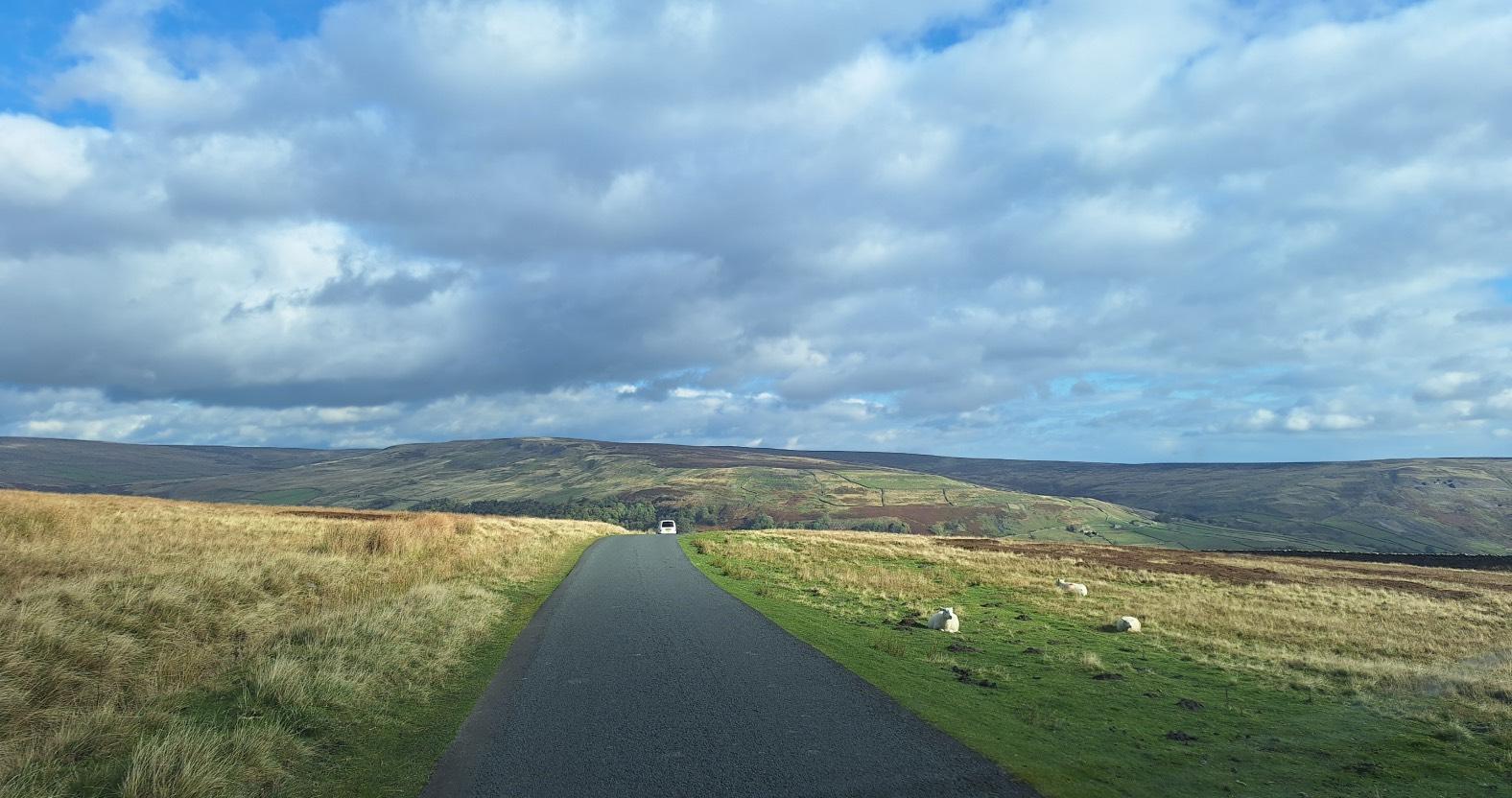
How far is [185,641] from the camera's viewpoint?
1198 cm

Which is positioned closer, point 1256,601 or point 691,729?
point 691,729

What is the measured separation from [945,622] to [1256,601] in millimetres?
17697

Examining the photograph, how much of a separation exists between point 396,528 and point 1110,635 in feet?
87.1

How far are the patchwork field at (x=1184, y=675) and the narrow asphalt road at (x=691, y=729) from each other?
2.78 ft

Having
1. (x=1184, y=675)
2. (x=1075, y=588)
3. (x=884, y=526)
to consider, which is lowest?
(x=884, y=526)

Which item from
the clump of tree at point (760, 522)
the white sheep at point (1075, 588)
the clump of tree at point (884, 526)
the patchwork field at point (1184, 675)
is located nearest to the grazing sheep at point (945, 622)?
the patchwork field at point (1184, 675)

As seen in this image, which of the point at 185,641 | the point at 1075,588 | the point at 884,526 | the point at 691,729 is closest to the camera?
the point at 691,729

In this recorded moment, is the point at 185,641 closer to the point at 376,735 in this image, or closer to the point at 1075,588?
the point at 376,735

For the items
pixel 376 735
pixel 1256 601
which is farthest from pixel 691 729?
pixel 1256 601

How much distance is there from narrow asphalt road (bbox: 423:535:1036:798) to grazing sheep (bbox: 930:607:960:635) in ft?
15.3

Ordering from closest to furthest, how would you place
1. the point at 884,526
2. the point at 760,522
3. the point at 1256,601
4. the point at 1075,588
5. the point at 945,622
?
the point at 945,622 → the point at 1075,588 → the point at 1256,601 → the point at 760,522 → the point at 884,526

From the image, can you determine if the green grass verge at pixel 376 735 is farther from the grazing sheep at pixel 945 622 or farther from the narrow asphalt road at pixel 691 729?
the grazing sheep at pixel 945 622

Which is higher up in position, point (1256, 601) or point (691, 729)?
point (691, 729)

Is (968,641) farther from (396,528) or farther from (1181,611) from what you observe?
(396,528)
